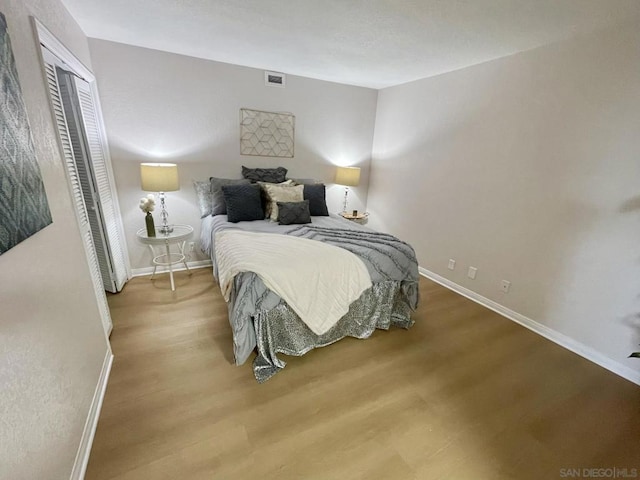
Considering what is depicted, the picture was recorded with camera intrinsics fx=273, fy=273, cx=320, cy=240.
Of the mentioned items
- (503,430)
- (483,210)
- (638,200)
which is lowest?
(503,430)

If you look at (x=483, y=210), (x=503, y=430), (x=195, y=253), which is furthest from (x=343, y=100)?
(x=503, y=430)

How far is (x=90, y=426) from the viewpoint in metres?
1.41

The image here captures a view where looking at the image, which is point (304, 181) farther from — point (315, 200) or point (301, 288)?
point (301, 288)

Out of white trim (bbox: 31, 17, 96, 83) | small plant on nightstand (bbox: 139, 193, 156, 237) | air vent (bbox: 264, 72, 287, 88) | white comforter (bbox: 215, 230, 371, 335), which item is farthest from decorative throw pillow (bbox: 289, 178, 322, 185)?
white trim (bbox: 31, 17, 96, 83)

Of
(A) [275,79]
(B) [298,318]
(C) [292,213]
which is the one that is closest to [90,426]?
(B) [298,318]

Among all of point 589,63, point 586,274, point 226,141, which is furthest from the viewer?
point 226,141

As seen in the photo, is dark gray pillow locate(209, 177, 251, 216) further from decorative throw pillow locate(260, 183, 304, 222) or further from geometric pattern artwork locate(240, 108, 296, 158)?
geometric pattern artwork locate(240, 108, 296, 158)

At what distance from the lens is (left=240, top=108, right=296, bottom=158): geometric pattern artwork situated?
3.35m

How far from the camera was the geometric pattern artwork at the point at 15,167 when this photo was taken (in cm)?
86

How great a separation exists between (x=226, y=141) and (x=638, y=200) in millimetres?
3732

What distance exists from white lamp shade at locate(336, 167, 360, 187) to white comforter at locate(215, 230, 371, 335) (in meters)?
1.84

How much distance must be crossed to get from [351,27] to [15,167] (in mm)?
2213

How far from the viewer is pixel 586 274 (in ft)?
7.17

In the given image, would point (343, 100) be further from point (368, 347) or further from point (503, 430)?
point (503, 430)
